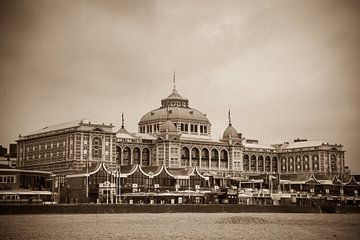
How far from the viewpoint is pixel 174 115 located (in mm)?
188125

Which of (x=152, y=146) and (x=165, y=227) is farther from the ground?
(x=152, y=146)

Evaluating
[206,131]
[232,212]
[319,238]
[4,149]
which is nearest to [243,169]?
[206,131]

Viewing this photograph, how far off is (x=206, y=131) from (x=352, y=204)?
4178 centimetres

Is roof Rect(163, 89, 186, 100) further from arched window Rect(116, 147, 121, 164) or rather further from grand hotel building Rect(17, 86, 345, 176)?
arched window Rect(116, 147, 121, 164)

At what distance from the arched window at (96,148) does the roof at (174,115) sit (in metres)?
28.5

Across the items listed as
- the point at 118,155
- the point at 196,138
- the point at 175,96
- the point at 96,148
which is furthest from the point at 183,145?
the point at 96,148

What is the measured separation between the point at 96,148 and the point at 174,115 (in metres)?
33.3

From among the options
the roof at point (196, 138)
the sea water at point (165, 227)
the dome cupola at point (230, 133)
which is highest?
the dome cupola at point (230, 133)

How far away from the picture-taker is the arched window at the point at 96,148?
160 metres

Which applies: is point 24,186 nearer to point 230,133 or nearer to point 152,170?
point 152,170

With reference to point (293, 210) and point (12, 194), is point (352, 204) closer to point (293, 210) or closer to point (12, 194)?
point (293, 210)

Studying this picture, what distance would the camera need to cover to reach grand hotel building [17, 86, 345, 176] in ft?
522

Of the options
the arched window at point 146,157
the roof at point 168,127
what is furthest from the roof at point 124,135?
the roof at point 168,127

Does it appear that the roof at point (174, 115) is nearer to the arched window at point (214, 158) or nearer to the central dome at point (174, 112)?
the central dome at point (174, 112)
